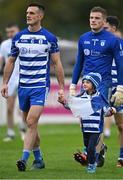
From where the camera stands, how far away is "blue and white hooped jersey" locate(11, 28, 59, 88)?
609 inches

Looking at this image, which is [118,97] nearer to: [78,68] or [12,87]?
[78,68]

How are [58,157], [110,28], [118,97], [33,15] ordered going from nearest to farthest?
[118,97] → [33,15] → [110,28] → [58,157]

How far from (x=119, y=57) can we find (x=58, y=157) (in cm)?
292

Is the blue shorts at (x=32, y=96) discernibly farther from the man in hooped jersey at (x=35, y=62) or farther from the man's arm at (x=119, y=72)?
the man's arm at (x=119, y=72)

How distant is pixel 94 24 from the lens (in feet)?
51.1

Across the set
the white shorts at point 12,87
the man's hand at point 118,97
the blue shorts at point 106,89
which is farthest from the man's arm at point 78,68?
the white shorts at point 12,87

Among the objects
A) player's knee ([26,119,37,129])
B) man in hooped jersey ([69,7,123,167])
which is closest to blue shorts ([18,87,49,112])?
player's knee ([26,119,37,129])

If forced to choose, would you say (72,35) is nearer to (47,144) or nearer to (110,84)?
(47,144)

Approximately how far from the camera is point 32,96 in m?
15.5

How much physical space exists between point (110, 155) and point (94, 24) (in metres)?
3.23

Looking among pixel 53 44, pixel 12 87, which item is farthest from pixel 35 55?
pixel 12 87

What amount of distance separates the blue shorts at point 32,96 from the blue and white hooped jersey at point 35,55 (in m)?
0.06

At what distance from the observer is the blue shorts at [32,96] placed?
15.5m

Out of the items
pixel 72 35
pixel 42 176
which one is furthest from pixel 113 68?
pixel 72 35
